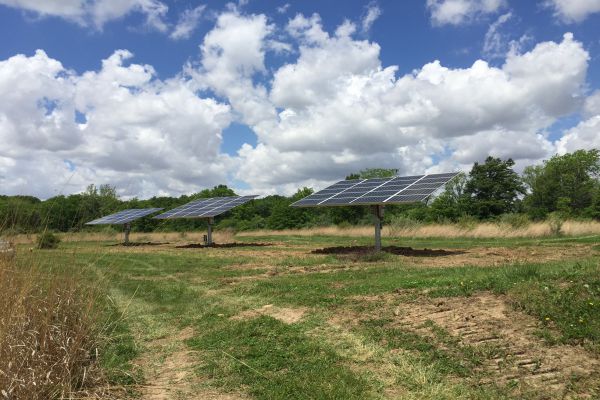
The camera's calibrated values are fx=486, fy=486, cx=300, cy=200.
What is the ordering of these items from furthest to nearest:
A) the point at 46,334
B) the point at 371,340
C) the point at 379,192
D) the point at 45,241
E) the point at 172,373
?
the point at 379,192
the point at 371,340
the point at 172,373
the point at 45,241
the point at 46,334

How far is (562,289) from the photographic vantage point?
715cm

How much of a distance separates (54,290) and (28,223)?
3.02ft

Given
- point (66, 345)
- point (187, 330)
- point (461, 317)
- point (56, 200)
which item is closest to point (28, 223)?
point (56, 200)

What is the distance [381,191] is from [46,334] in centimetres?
1759

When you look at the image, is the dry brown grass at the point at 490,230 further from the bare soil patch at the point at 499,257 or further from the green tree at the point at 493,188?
the green tree at the point at 493,188

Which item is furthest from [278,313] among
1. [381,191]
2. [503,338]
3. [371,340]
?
[381,191]

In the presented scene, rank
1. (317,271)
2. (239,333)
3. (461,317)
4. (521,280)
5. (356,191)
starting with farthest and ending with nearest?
(356,191)
(317,271)
(521,280)
(239,333)
(461,317)

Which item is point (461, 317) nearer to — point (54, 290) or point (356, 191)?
point (54, 290)

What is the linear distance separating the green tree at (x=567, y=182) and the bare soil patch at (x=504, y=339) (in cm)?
6171

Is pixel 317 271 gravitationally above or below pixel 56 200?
below

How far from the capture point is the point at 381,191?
70.6 feet

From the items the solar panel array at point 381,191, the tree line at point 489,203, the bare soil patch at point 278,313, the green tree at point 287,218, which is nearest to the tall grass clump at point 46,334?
the bare soil patch at point 278,313

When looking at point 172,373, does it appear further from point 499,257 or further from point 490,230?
point 490,230

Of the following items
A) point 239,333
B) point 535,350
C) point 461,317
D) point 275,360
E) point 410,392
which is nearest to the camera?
point 410,392
